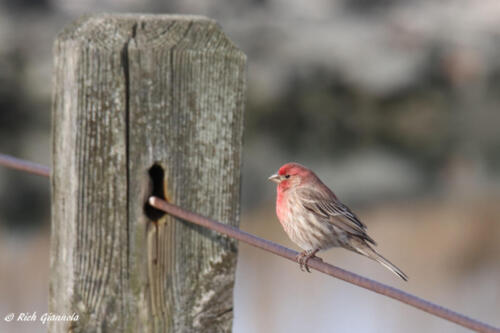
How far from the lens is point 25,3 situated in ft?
66.1

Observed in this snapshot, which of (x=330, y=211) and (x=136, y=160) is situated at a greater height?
(x=330, y=211)

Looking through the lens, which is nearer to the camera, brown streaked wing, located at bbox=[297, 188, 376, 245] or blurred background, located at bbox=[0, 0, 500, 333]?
brown streaked wing, located at bbox=[297, 188, 376, 245]

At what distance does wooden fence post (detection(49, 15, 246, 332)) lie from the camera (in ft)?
7.06

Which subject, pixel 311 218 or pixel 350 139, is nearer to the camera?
pixel 311 218

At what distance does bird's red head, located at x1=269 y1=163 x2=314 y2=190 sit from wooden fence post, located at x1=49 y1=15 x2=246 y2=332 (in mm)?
2161

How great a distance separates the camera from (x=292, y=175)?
4438mm

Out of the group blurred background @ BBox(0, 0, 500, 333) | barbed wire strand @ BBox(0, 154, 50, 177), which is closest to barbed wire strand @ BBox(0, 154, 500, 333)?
barbed wire strand @ BBox(0, 154, 50, 177)

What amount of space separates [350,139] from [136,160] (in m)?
17.5

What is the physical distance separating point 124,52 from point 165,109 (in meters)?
0.18

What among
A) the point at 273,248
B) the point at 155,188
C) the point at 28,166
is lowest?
the point at 273,248

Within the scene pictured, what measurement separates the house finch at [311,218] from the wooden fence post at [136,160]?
216 cm

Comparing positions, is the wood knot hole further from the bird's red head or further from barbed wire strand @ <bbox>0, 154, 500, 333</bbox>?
the bird's red head

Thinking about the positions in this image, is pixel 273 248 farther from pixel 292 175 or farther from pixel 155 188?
pixel 292 175

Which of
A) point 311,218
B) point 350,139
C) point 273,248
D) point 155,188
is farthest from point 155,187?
point 350,139
